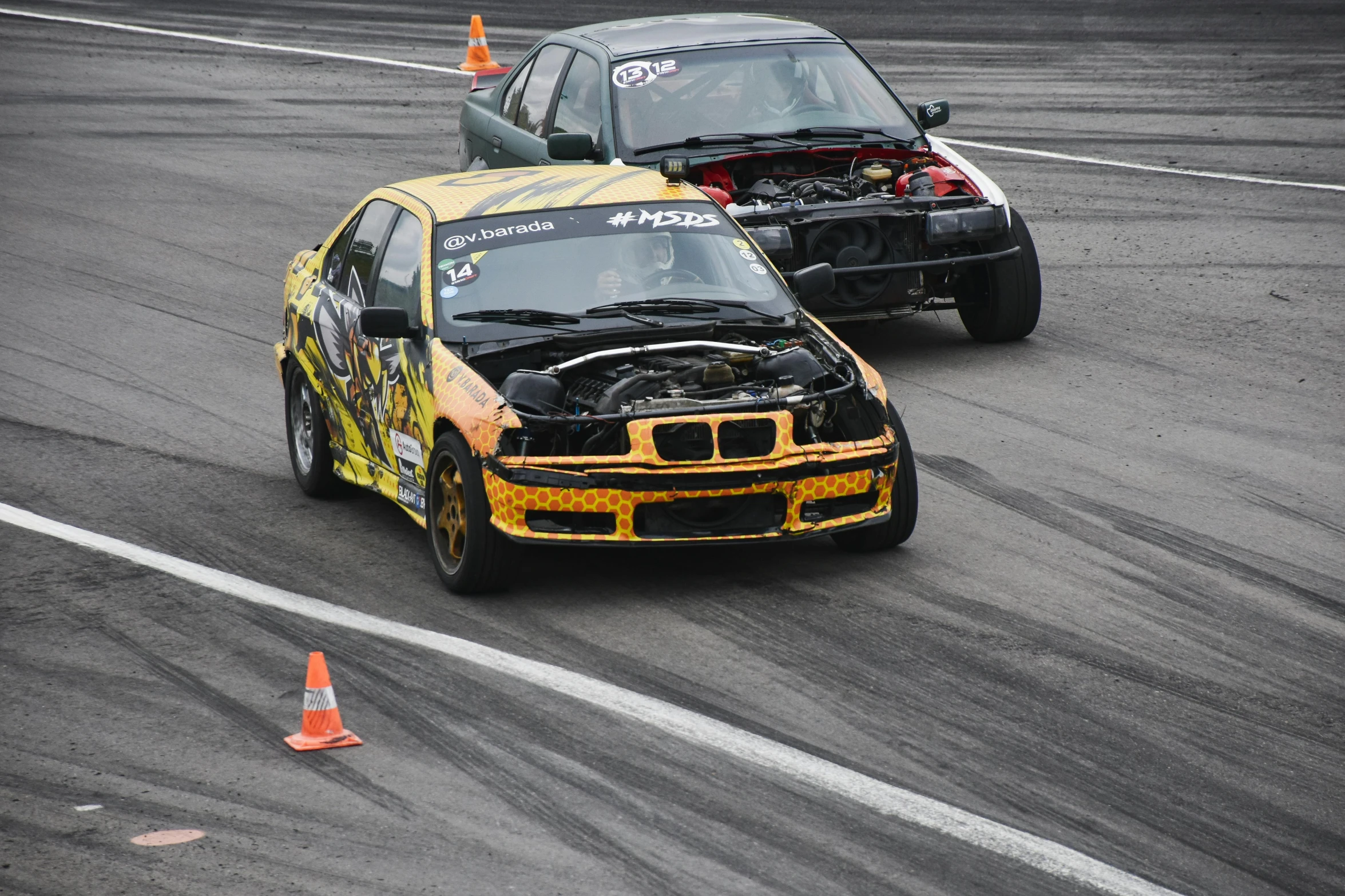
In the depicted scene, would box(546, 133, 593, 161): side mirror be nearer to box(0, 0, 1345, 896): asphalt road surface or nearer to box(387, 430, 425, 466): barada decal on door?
box(0, 0, 1345, 896): asphalt road surface

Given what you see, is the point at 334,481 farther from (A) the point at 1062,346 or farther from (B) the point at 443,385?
(A) the point at 1062,346

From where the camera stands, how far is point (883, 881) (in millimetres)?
4789

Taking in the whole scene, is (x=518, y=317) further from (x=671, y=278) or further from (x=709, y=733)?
(x=709, y=733)

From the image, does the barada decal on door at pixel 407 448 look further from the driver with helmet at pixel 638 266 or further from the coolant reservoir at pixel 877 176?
the coolant reservoir at pixel 877 176

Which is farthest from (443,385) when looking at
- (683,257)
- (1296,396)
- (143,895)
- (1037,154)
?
(1037,154)

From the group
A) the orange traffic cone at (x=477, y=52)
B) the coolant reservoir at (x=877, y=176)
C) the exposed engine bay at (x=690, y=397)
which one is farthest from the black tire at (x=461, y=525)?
the orange traffic cone at (x=477, y=52)

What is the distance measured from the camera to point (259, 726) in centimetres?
592

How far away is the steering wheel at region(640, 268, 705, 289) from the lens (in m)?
7.94

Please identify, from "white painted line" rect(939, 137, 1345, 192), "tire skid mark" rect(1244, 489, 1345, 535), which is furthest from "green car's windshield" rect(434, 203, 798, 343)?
"white painted line" rect(939, 137, 1345, 192)

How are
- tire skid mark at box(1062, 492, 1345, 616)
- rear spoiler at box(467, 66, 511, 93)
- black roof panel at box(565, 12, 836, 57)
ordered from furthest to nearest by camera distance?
rear spoiler at box(467, 66, 511, 93) < black roof panel at box(565, 12, 836, 57) < tire skid mark at box(1062, 492, 1345, 616)

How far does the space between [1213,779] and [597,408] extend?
280cm

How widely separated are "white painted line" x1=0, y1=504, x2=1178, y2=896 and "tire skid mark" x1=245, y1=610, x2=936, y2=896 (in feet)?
0.48

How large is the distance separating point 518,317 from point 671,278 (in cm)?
77

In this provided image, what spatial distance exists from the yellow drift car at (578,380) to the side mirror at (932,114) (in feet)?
11.8
